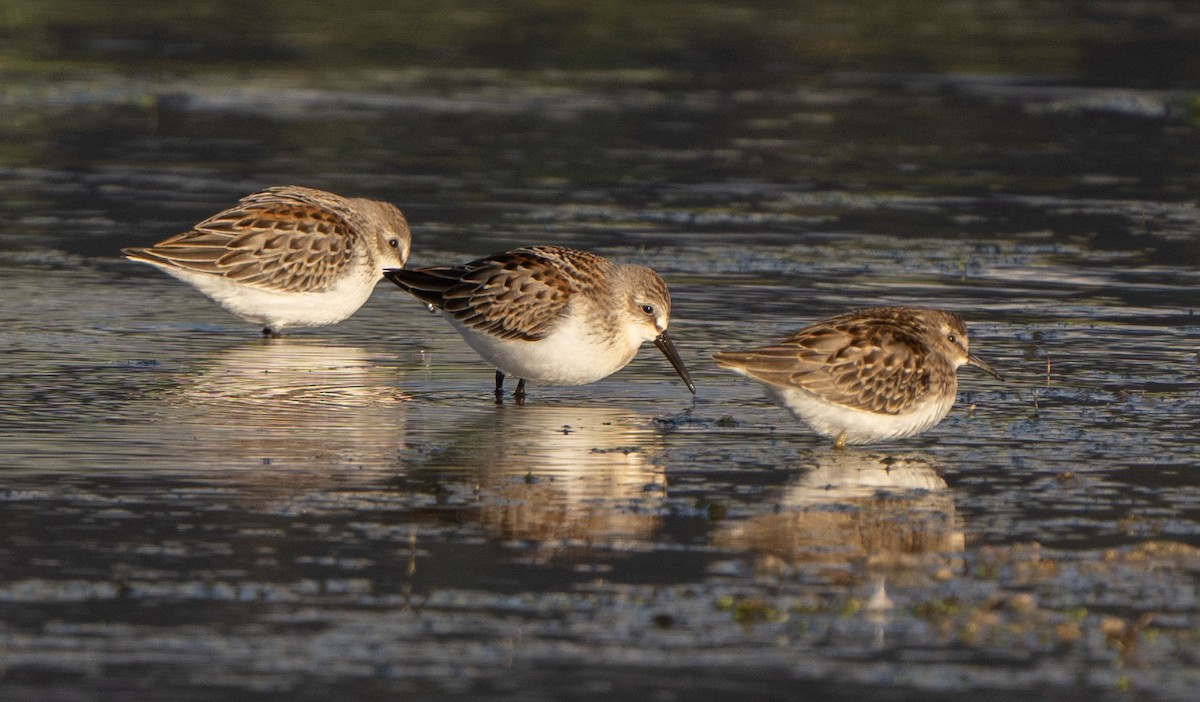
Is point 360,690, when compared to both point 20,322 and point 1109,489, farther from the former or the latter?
point 20,322

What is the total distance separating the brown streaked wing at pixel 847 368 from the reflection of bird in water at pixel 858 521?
0.39m

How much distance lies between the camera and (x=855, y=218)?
21375 mm

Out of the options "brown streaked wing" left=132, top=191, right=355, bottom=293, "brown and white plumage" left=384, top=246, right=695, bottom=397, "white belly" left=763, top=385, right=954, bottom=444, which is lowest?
"white belly" left=763, top=385, right=954, bottom=444

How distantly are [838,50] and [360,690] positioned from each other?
95.8 ft

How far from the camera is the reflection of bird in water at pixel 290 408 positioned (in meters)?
11.5

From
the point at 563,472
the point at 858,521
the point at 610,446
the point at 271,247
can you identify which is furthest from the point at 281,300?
the point at 858,521

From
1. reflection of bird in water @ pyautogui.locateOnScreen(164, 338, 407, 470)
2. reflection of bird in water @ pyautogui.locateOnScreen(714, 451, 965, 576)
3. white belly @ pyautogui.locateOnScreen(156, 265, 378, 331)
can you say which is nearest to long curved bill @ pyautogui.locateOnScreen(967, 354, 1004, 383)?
reflection of bird in water @ pyautogui.locateOnScreen(714, 451, 965, 576)

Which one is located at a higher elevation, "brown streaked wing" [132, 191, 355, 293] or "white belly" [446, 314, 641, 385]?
"brown streaked wing" [132, 191, 355, 293]

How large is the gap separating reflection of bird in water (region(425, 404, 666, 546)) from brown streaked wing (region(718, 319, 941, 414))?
809 millimetres

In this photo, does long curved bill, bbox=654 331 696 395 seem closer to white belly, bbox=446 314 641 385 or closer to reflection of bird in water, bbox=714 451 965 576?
white belly, bbox=446 314 641 385

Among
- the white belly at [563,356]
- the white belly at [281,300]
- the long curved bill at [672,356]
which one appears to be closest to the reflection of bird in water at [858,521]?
the long curved bill at [672,356]

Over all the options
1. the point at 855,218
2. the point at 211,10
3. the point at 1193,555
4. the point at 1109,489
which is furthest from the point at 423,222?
the point at 211,10

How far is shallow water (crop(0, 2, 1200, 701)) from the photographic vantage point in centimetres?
823

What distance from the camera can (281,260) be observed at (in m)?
15.6
